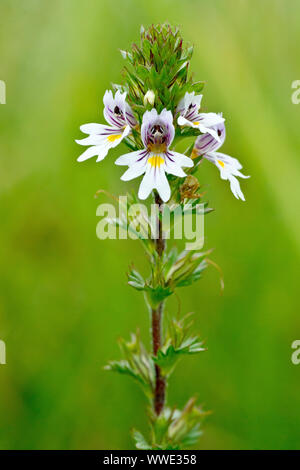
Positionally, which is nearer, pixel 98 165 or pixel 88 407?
pixel 88 407

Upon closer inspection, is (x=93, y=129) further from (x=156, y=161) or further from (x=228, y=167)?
(x=228, y=167)

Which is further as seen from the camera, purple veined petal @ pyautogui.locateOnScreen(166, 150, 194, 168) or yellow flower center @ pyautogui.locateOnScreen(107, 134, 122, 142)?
yellow flower center @ pyautogui.locateOnScreen(107, 134, 122, 142)

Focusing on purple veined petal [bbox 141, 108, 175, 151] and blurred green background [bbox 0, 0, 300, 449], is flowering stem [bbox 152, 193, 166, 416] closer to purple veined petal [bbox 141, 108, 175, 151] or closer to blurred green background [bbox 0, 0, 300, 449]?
purple veined petal [bbox 141, 108, 175, 151]

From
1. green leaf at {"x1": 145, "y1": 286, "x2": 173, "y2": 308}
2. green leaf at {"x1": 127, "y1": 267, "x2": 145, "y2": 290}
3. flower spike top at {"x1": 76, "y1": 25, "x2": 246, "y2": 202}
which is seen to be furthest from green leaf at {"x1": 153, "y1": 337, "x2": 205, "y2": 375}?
flower spike top at {"x1": 76, "y1": 25, "x2": 246, "y2": 202}

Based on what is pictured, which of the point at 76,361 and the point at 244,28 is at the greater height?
the point at 244,28

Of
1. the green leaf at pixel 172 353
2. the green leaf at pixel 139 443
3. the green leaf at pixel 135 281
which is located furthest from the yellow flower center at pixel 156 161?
the green leaf at pixel 139 443

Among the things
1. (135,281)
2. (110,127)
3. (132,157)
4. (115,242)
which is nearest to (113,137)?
(110,127)

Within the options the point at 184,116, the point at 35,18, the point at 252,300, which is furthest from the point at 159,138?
the point at 35,18
